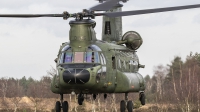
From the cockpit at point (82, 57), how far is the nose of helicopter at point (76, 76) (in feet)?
1.79

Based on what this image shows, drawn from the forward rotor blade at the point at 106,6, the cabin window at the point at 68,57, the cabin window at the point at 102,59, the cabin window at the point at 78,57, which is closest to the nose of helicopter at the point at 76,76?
the cabin window at the point at 78,57

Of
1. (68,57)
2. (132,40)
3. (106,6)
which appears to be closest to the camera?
(106,6)

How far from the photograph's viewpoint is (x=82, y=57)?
2791cm

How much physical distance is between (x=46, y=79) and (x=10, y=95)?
19.6 feet

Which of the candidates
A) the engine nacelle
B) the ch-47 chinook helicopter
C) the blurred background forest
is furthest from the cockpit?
the blurred background forest

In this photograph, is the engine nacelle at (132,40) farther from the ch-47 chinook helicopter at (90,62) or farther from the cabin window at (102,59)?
the cabin window at (102,59)

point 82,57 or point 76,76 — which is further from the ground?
point 82,57

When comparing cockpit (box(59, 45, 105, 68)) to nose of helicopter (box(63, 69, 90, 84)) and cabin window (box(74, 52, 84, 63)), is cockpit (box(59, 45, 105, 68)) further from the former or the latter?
nose of helicopter (box(63, 69, 90, 84))

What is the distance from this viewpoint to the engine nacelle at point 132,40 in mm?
34125

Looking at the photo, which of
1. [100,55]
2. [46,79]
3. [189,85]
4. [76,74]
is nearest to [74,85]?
[76,74]

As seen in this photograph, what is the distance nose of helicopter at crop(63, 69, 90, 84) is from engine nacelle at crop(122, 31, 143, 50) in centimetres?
763

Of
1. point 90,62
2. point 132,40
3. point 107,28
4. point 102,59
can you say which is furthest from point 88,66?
point 107,28

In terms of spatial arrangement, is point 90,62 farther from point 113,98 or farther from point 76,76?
point 113,98

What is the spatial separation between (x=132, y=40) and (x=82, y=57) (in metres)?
6.94
